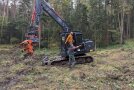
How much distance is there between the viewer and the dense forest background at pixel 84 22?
33.3 meters

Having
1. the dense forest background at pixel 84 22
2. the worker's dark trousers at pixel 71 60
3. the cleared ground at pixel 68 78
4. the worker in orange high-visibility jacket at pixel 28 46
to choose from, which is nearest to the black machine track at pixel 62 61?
the worker's dark trousers at pixel 71 60

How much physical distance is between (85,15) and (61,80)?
21.4 m

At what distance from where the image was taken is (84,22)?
112ft

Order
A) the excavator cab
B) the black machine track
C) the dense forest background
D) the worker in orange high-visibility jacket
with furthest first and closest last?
the dense forest background
the worker in orange high-visibility jacket
the excavator cab
the black machine track

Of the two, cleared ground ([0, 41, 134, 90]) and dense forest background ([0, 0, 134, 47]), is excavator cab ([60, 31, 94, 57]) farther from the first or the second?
dense forest background ([0, 0, 134, 47])

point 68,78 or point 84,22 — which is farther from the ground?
point 84,22

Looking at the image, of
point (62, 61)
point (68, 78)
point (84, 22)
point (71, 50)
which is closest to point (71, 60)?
point (71, 50)

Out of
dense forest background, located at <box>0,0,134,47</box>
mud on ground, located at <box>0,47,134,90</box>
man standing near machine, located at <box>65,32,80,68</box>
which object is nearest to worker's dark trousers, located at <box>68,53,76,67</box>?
man standing near machine, located at <box>65,32,80,68</box>

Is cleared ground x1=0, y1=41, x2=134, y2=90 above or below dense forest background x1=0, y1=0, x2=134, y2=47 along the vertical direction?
below

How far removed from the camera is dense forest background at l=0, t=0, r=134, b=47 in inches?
1310

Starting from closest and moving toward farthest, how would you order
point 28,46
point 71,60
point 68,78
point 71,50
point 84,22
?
point 68,78 → point 71,50 → point 71,60 → point 28,46 → point 84,22

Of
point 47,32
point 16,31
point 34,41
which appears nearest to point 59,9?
point 47,32

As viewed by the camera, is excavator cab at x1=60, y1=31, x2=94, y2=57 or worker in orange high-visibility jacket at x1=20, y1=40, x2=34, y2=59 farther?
worker in orange high-visibility jacket at x1=20, y1=40, x2=34, y2=59

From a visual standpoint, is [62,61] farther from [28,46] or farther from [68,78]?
[68,78]
